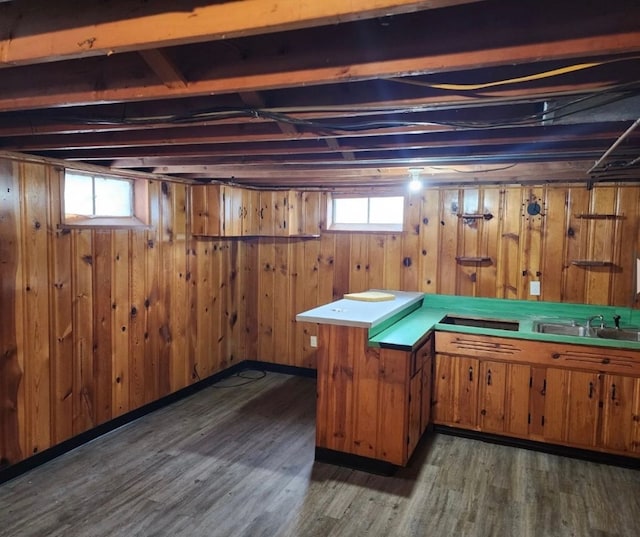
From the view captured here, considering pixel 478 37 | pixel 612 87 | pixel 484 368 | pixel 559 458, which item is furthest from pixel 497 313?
pixel 478 37

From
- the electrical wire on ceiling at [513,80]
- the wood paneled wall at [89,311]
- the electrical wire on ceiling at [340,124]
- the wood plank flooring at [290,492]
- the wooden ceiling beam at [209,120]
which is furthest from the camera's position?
the wood paneled wall at [89,311]

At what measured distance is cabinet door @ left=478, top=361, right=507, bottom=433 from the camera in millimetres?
3512

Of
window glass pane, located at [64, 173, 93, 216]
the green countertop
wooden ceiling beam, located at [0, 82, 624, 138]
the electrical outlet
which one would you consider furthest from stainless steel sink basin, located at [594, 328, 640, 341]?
window glass pane, located at [64, 173, 93, 216]

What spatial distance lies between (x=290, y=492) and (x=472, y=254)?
99.7 inches

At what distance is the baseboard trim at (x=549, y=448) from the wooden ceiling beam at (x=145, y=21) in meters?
3.32

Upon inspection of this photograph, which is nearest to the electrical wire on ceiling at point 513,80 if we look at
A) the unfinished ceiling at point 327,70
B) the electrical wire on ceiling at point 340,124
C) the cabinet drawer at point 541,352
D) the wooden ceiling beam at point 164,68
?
the unfinished ceiling at point 327,70

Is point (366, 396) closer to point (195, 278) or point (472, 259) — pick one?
point (472, 259)

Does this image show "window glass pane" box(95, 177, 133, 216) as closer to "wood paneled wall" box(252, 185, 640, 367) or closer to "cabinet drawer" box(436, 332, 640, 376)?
"wood paneled wall" box(252, 185, 640, 367)

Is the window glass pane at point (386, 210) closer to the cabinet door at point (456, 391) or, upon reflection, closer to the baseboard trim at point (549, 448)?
the cabinet door at point (456, 391)

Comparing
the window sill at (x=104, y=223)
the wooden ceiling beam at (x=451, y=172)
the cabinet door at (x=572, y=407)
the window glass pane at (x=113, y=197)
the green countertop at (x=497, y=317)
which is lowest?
the cabinet door at (x=572, y=407)

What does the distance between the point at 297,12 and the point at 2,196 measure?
99.0 inches

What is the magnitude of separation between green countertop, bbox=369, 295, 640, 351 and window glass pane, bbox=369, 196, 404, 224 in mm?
834

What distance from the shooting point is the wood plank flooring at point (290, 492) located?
8.36 feet

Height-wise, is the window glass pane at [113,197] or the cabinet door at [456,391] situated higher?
the window glass pane at [113,197]
